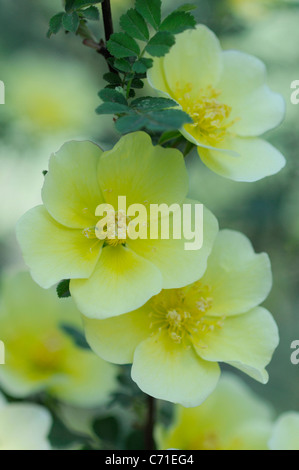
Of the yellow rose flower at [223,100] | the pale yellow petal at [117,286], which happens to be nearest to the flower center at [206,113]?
the yellow rose flower at [223,100]

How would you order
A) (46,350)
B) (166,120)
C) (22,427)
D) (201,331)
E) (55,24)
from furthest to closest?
1. (46,350)
2. (22,427)
3. (201,331)
4. (55,24)
5. (166,120)

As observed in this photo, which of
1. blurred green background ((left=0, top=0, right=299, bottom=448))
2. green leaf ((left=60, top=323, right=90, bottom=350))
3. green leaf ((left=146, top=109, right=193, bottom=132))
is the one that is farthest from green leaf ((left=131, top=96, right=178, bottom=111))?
blurred green background ((left=0, top=0, right=299, bottom=448))

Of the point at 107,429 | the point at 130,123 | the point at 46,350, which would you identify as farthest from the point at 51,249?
the point at 46,350

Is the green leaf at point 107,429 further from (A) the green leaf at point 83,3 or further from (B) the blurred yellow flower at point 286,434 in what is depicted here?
(A) the green leaf at point 83,3

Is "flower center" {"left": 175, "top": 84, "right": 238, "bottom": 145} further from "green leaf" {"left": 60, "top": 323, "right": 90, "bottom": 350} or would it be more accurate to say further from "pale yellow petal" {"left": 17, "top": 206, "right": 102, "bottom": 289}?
"green leaf" {"left": 60, "top": 323, "right": 90, "bottom": 350}

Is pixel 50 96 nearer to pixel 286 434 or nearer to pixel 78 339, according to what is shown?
pixel 78 339
